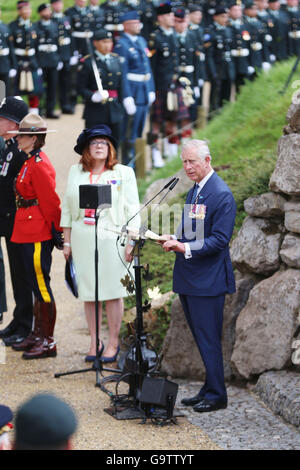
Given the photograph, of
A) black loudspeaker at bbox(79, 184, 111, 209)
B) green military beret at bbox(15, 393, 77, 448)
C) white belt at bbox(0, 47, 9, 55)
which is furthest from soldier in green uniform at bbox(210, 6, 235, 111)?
green military beret at bbox(15, 393, 77, 448)

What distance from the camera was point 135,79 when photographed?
9.81 m

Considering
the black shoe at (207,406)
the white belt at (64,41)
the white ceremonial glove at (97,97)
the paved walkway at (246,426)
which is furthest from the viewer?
the white belt at (64,41)

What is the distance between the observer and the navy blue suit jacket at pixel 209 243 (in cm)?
502

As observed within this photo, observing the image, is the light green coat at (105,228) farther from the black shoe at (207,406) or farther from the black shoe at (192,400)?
the black shoe at (207,406)

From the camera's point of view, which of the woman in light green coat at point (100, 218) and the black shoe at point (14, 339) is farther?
the black shoe at point (14, 339)

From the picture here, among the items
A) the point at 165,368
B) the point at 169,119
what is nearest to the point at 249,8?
the point at 169,119

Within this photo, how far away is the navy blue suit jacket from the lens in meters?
5.02

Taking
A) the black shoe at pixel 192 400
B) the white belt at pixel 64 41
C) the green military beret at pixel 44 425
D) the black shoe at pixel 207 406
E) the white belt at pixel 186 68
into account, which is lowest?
the black shoe at pixel 192 400

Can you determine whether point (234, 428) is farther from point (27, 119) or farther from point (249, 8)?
point (249, 8)

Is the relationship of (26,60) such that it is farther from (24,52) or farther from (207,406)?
(207,406)

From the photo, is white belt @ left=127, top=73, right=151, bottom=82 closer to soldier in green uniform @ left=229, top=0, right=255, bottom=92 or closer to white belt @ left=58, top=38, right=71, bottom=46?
white belt @ left=58, top=38, right=71, bottom=46

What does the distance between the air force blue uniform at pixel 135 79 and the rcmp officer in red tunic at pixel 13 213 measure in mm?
3032

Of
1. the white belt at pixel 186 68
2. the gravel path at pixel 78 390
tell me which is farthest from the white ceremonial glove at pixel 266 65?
the gravel path at pixel 78 390

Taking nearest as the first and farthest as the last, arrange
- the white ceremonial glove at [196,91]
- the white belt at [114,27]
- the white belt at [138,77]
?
the white belt at [138,77] < the white ceremonial glove at [196,91] < the white belt at [114,27]
